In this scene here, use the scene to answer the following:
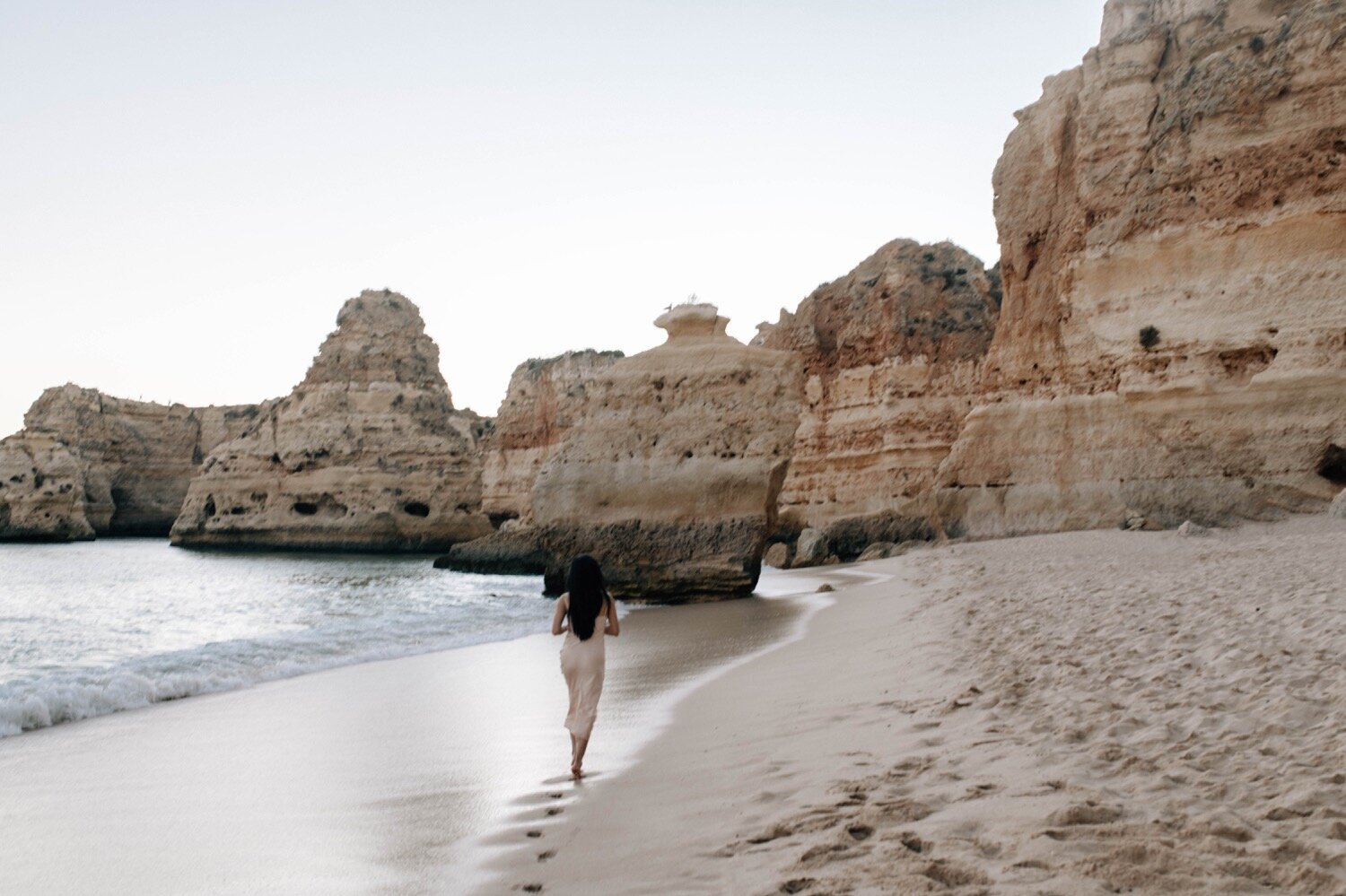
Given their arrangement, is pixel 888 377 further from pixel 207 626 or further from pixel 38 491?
pixel 38 491

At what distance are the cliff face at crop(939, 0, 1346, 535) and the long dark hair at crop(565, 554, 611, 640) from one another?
44.7 feet

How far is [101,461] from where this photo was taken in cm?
6159

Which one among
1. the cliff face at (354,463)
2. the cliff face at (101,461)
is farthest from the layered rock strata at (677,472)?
the cliff face at (101,461)

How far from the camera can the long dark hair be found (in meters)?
5.34

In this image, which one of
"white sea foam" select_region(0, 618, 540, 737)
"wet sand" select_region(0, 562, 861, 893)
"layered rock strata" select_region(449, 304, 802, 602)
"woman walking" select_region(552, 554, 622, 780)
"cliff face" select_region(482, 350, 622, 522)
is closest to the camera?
"wet sand" select_region(0, 562, 861, 893)

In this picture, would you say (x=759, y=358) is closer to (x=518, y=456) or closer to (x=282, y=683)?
(x=282, y=683)

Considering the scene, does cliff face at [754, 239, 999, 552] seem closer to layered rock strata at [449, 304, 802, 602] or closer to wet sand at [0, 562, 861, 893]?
layered rock strata at [449, 304, 802, 602]

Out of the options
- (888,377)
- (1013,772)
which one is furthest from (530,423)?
(1013,772)

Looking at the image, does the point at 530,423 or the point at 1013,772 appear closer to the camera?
the point at 1013,772

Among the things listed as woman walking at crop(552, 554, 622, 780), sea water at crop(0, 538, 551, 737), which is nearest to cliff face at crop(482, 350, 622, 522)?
sea water at crop(0, 538, 551, 737)

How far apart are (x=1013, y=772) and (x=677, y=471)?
13.3 metres

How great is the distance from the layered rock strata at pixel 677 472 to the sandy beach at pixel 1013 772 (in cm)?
852

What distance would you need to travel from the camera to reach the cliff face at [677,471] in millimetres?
15688

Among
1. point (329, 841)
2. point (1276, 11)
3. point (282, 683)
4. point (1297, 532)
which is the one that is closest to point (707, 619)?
point (282, 683)
